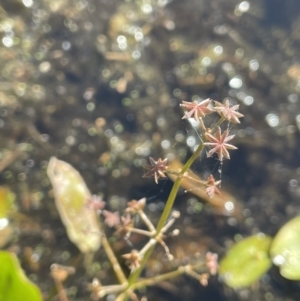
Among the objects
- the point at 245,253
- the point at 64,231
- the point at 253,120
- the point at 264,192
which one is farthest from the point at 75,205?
the point at 253,120

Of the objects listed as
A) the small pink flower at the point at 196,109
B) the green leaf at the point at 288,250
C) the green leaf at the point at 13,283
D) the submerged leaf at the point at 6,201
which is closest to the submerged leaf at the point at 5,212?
the submerged leaf at the point at 6,201

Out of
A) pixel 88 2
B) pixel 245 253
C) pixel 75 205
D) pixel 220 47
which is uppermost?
pixel 88 2

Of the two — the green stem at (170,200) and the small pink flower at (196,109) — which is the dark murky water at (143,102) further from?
the small pink flower at (196,109)

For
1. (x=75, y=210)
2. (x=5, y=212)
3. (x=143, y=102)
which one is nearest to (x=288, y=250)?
(x=75, y=210)

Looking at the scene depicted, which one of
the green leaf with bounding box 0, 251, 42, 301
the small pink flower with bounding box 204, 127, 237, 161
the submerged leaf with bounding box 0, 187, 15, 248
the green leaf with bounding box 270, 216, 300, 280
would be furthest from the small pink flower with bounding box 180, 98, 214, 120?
the submerged leaf with bounding box 0, 187, 15, 248

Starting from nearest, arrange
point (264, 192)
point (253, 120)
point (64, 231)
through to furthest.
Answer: point (64, 231), point (264, 192), point (253, 120)

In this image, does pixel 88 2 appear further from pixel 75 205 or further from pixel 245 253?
pixel 245 253

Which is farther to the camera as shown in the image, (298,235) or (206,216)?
(206,216)

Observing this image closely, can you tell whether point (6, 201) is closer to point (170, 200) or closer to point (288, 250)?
point (170, 200)
